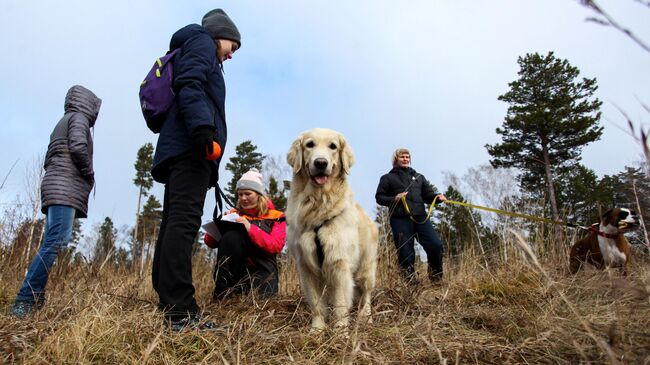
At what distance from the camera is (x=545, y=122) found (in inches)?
761

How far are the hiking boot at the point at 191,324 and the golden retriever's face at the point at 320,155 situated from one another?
1.27 m

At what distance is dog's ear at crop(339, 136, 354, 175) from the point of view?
3.30 m

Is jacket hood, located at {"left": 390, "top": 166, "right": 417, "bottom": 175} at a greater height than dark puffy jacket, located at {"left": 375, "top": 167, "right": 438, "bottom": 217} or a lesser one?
greater

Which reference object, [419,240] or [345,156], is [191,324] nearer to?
[345,156]

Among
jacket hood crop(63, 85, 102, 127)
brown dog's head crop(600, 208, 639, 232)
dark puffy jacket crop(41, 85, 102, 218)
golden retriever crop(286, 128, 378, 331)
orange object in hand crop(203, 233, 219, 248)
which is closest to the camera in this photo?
golden retriever crop(286, 128, 378, 331)

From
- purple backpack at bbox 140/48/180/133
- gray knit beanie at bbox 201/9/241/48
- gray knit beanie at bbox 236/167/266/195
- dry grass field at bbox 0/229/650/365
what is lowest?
dry grass field at bbox 0/229/650/365

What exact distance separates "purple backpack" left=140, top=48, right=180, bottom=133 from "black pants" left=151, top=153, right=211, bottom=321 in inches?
13.7

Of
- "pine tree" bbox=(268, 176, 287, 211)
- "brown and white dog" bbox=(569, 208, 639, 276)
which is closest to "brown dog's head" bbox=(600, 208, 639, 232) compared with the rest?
"brown and white dog" bbox=(569, 208, 639, 276)

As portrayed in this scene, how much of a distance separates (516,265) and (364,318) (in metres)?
2.55

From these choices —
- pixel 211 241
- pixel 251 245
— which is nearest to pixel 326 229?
pixel 251 245

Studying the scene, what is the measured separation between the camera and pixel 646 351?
1330 mm

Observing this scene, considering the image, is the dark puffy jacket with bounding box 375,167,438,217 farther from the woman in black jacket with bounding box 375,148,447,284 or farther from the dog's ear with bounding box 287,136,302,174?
the dog's ear with bounding box 287,136,302,174

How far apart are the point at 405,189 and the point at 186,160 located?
4.40 m

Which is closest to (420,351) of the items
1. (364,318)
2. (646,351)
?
(364,318)
